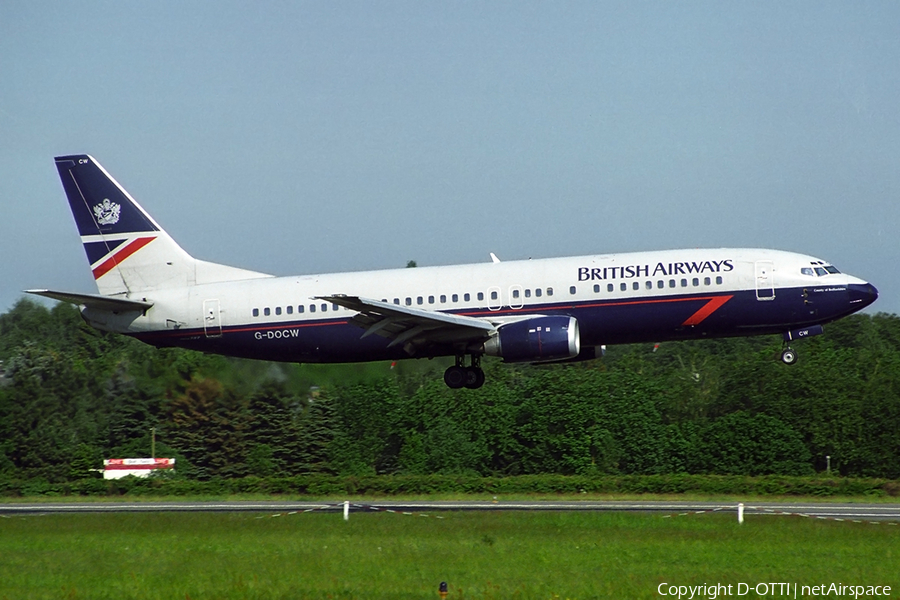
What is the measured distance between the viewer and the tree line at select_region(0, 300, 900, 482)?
5041cm

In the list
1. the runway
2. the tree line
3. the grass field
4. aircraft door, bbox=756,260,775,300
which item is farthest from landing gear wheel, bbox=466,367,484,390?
aircraft door, bbox=756,260,775,300

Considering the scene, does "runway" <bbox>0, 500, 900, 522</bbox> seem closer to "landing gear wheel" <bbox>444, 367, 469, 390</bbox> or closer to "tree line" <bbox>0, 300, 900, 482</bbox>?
"landing gear wheel" <bbox>444, 367, 469, 390</bbox>

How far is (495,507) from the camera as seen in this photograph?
36750mm

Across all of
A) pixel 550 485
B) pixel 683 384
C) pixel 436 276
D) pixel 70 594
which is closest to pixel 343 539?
pixel 70 594

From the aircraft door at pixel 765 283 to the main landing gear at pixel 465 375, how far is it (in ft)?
29.5

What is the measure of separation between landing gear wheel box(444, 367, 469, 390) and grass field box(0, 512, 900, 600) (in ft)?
16.1

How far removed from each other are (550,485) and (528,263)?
1292 centimetres

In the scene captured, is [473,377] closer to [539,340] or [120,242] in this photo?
[539,340]

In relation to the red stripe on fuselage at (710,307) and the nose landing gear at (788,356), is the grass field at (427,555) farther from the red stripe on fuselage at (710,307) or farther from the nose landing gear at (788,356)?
the red stripe on fuselage at (710,307)

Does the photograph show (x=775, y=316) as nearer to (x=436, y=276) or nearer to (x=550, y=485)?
(x=436, y=276)

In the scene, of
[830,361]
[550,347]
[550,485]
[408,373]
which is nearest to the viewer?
[550,347]

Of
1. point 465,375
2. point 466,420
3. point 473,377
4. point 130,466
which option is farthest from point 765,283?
point 130,466

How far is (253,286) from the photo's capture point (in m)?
36.9

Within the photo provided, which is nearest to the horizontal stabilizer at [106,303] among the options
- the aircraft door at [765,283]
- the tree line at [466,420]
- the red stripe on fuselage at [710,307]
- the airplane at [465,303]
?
the airplane at [465,303]
